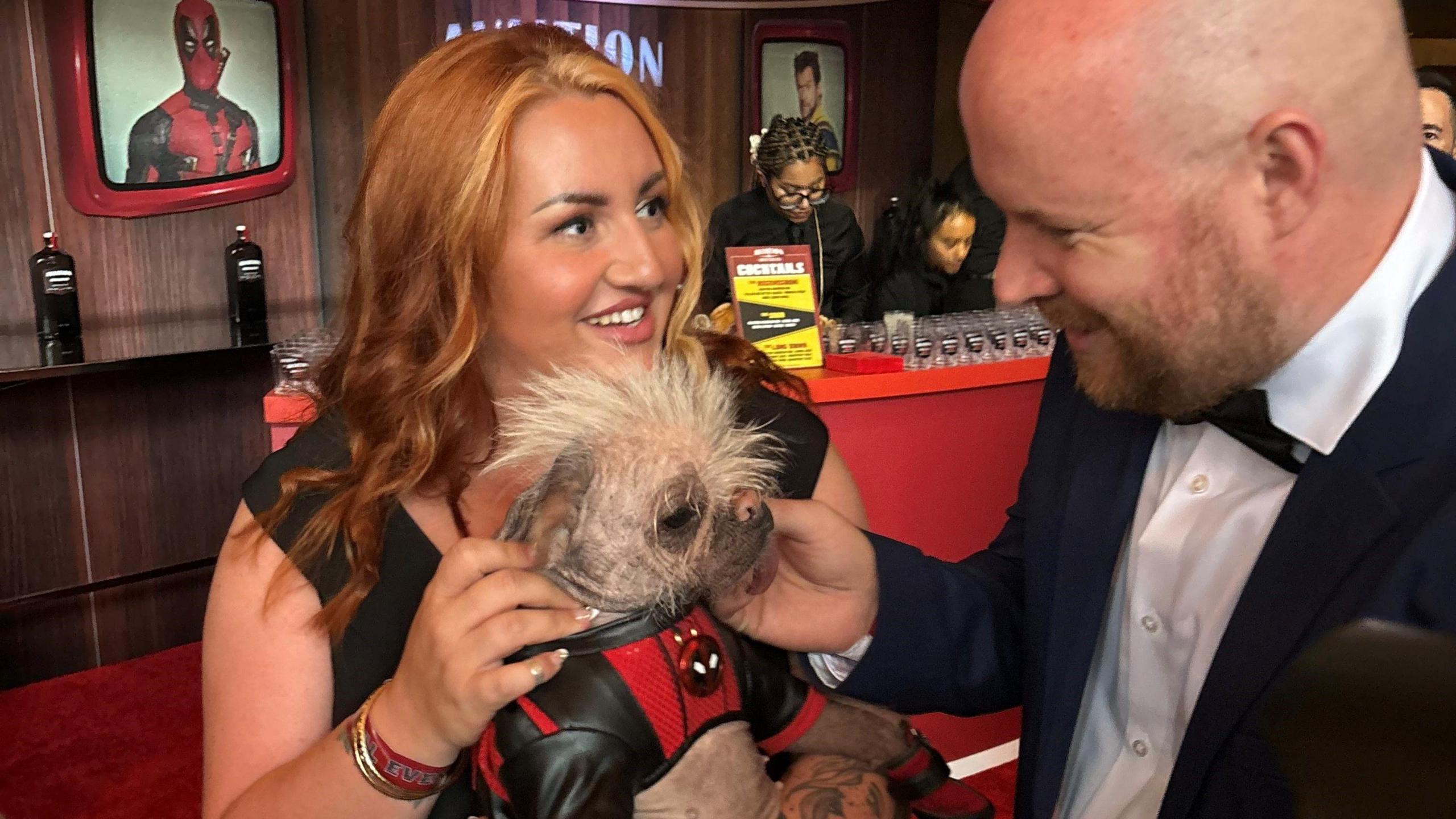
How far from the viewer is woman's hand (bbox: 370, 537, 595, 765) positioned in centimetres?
99

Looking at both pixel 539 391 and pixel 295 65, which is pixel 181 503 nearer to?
pixel 295 65

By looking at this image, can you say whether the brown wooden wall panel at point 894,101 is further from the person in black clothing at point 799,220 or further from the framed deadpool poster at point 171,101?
the framed deadpool poster at point 171,101

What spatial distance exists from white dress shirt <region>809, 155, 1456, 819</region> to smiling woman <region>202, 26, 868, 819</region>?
19.5 inches

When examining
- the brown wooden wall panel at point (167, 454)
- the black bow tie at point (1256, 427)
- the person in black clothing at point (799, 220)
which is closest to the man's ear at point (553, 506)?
the black bow tie at point (1256, 427)

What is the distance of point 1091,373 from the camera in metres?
1.18

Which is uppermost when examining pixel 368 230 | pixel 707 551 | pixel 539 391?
pixel 368 230

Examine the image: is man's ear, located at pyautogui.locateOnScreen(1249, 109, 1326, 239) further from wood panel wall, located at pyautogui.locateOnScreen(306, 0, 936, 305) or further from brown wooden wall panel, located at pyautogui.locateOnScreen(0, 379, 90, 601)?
brown wooden wall panel, located at pyautogui.locateOnScreen(0, 379, 90, 601)

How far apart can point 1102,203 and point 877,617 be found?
603 millimetres

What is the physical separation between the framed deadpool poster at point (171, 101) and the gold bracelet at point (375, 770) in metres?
3.66

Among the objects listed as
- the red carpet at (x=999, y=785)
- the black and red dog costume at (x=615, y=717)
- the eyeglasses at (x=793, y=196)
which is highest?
the eyeglasses at (x=793, y=196)

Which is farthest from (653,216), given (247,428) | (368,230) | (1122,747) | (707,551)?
(247,428)

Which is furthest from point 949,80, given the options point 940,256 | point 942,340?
point 942,340

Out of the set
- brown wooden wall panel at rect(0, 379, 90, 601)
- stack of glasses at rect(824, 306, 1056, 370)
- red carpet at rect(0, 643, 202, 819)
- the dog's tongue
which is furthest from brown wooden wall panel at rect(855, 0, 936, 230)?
the dog's tongue

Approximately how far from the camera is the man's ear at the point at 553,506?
103 centimetres
